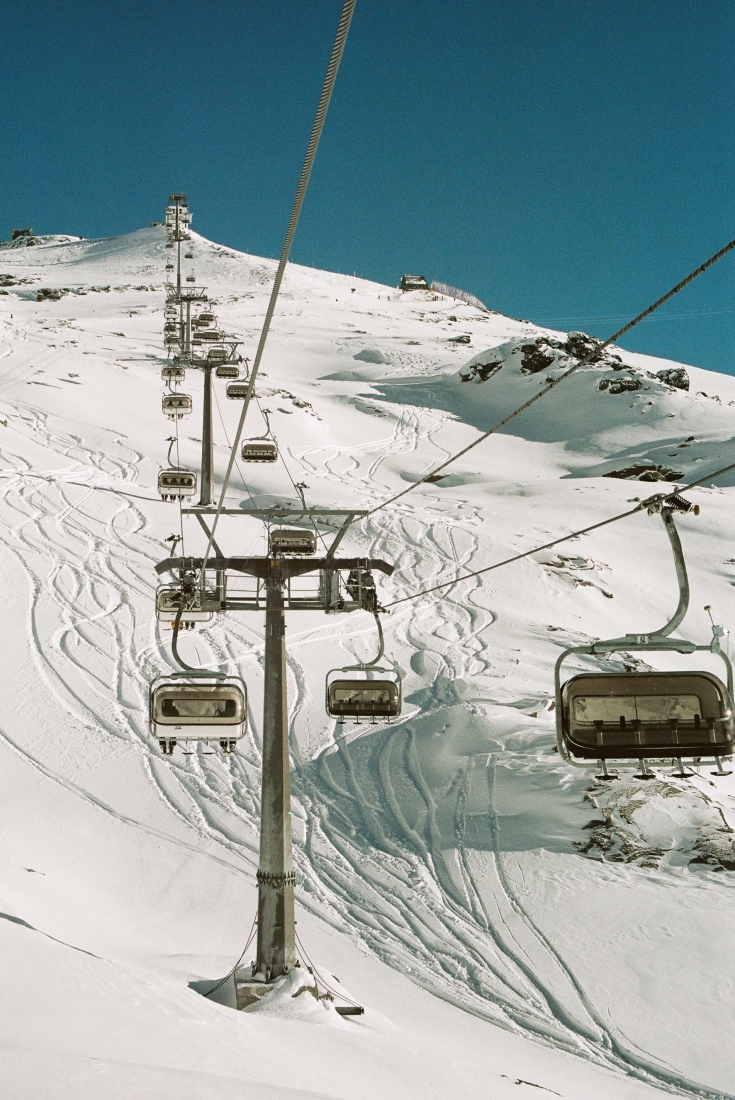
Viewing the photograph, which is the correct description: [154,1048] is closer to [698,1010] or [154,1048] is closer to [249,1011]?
[249,1011]

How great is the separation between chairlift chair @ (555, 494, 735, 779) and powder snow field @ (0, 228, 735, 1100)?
10.8 ft

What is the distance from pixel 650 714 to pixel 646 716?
0.04m

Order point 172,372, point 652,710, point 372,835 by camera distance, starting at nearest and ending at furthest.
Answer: point 652,710 < point 372,835 < point 172,372

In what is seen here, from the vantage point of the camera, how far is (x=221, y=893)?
44.6ft

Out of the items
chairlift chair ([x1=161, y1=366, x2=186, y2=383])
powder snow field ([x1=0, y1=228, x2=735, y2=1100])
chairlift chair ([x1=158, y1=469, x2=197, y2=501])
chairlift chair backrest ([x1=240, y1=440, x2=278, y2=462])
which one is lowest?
powder snow field ([x1=0, y1=228, x2=735, y2=1100])

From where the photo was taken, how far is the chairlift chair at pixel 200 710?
9.33 meters

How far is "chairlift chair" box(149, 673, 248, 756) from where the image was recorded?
9328mm

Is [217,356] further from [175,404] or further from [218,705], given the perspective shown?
[218,705]

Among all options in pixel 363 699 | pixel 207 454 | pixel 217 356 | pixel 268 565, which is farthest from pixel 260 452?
pixel 363 699

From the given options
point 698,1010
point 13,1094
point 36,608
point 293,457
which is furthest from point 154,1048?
point 293,457

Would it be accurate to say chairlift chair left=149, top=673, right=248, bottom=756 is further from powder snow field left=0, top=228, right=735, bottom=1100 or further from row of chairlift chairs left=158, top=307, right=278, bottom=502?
row of chairlift chairs left=158, top=307, right=278, bottom=502

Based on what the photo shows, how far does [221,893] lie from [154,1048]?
22.7ft

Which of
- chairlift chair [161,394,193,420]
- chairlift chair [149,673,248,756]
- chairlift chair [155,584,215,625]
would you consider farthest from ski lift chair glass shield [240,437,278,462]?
chairlift chair [149,673,248,756]

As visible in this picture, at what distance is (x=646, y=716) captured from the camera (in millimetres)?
7488
